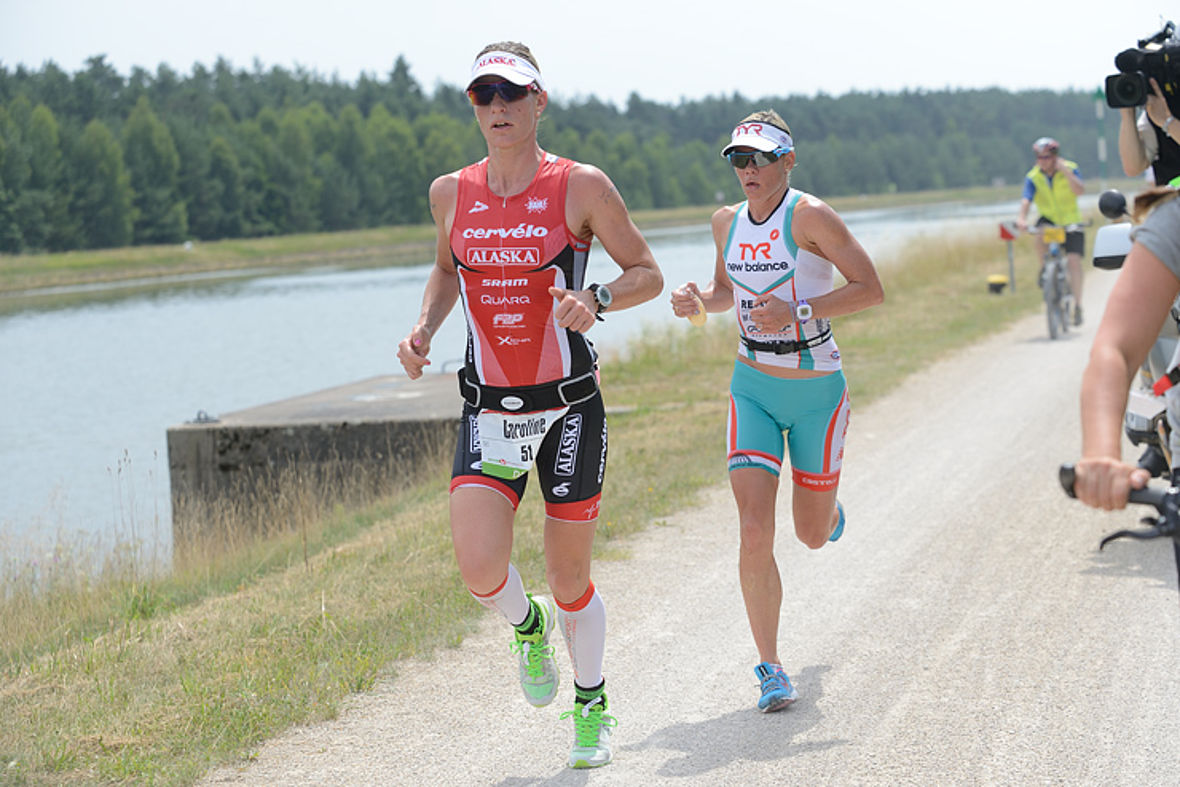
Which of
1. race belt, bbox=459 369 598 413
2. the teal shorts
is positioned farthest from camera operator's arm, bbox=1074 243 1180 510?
the teal shorts

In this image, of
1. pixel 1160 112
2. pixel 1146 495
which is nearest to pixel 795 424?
pixel 1160 112

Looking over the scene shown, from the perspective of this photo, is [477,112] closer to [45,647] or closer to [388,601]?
[388,601]

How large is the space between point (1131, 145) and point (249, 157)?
4333 inches

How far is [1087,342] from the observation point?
15812 millimetres

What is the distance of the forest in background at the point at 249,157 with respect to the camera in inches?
3497

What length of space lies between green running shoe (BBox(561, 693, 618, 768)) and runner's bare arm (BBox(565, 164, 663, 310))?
1.40 m

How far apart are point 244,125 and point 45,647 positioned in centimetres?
11331

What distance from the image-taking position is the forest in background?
8881 cm

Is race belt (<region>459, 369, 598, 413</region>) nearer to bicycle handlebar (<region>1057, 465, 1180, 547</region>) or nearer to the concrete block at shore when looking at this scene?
bicycle handlebar (<region>1057, 465, 1180, 547</region>)

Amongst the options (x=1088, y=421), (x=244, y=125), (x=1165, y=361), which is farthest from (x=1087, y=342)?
(x=244, y=125)

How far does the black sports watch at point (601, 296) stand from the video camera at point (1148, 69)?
78.1 inches

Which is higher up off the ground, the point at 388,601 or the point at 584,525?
the point at 584,525

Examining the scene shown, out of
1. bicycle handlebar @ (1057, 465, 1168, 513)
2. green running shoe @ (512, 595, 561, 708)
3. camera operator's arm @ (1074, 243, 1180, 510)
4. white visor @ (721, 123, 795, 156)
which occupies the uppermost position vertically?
white visor @ (721, 123, 795, 156)

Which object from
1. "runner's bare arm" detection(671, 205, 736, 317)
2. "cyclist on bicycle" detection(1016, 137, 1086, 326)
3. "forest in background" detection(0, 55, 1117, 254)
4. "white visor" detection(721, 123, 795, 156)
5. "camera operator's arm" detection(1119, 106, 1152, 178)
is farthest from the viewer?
"forest in background" detection(0, 55, 1117, 254)
